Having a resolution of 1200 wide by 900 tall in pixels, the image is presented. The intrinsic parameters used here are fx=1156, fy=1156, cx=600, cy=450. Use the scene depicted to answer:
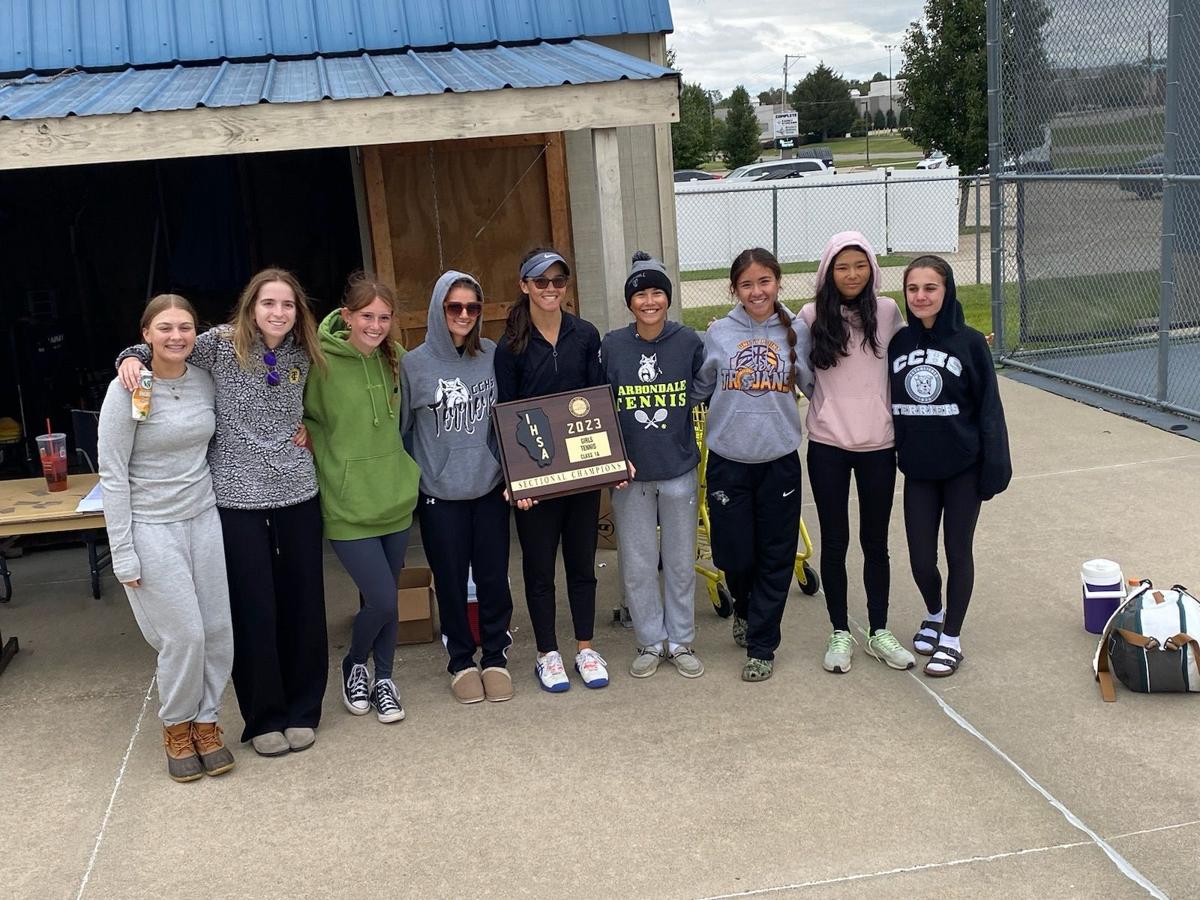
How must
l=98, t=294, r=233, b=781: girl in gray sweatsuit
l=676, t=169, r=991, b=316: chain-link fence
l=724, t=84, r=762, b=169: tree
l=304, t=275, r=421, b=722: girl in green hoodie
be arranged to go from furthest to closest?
1. l=724, t=84, r=762, b=169: tree
2. l=676, t=169, r=991, b=316: chain-link fence
3. l=304, t=275, r=421, b=722: girl in green hoodie
4. l=98, t=294, r=233, b=781: girl in gray sweatsuit

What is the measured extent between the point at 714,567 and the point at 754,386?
1.35 meters

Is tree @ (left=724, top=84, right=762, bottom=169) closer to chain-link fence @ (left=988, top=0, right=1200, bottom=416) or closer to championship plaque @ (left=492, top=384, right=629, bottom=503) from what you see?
chain-link fence @ (left=988, top=0, right=1200, bottom=416)

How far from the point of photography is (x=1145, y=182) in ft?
29.9

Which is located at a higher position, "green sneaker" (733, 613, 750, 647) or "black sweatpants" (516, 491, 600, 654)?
"black sweatpants" (516, 491, 600, 654)

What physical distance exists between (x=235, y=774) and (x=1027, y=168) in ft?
29.8

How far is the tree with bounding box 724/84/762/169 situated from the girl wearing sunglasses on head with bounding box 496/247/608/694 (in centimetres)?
4102

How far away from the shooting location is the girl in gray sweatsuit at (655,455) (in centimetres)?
469

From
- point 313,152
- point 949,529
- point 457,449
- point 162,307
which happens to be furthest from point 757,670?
point 313,152

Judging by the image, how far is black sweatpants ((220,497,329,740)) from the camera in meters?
4.25

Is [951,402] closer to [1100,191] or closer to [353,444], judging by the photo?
[353,444]

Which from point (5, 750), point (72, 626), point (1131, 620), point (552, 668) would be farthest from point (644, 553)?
point (72, 626)

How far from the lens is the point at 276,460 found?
13.9 feet

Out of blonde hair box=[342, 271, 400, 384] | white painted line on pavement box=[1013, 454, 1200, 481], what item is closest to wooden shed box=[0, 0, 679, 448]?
blonde hair box=[342, 271, 400, 384]

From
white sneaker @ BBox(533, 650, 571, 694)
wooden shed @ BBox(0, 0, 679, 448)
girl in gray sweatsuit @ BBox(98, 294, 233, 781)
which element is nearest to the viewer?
girl in gray sweatsuit @ BBox(98, 294, 233, 781)
